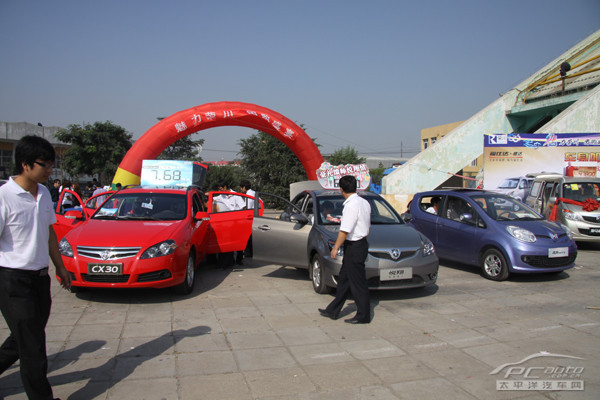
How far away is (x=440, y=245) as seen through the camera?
8938 millimetres

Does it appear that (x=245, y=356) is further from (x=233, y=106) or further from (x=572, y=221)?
(x=233, y=106)

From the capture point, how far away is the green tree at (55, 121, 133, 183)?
103ft

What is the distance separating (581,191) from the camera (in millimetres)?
11391

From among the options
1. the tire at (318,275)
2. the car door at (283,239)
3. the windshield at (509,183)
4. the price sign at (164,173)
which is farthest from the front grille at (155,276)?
the windshield at (509,183)

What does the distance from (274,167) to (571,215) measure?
18766 millimetres

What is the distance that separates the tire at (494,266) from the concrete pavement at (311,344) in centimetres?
34

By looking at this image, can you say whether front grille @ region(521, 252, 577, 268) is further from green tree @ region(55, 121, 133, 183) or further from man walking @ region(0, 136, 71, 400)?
green tree @ region(55, 121, 133, 183)

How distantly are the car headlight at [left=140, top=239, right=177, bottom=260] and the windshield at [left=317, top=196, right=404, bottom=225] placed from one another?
7.47 feet

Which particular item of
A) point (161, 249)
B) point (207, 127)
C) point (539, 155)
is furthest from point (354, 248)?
point (539, 155)

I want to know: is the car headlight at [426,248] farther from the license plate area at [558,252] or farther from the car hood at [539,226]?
the license plate area at [558,252]

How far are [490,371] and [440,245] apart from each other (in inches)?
199

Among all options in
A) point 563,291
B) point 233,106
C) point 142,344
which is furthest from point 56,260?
point 233,106

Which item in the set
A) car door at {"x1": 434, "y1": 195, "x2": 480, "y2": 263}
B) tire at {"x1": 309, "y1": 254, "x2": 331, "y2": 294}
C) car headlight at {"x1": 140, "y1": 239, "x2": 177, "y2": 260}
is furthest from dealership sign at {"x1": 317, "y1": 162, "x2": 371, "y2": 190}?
car headlight at {"x1": 140, "y1": 239, "x2": 177, "y2": 260}

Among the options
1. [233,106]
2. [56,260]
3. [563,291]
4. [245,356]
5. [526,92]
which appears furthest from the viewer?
[526,92]
